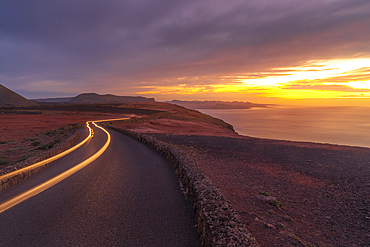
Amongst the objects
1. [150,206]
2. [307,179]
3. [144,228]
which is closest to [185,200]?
[150,206]

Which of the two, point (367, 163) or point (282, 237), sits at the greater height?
point (282, 237)

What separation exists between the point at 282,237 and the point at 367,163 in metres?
15.8

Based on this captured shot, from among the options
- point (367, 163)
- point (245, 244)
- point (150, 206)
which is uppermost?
point (245, 244)

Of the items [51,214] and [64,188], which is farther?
[64,188]

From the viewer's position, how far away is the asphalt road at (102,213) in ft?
13.3

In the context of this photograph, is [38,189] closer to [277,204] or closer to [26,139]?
[277,204]

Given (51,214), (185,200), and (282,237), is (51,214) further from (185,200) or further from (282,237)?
(282,237)

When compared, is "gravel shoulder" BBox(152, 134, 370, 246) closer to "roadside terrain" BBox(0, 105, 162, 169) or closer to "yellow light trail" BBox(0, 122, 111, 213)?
"yellow light trail" BBox(0, 122, 111, 213)

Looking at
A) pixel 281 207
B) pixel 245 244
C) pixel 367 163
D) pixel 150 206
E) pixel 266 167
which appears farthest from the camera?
pixel 367 163

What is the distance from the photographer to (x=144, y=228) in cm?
439

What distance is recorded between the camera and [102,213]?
5.09 meters

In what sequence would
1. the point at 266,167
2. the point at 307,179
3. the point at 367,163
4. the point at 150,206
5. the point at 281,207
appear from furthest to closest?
1. the point at 367,163
2. the point at 266,167
3. the point at 307,179
4. the point at 281,207
5. the point at 150,206

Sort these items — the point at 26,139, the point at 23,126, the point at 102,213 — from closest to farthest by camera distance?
the point at 102,213, the point at 26,139, the point at 23,126

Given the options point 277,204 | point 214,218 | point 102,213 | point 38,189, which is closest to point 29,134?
point 38,189
